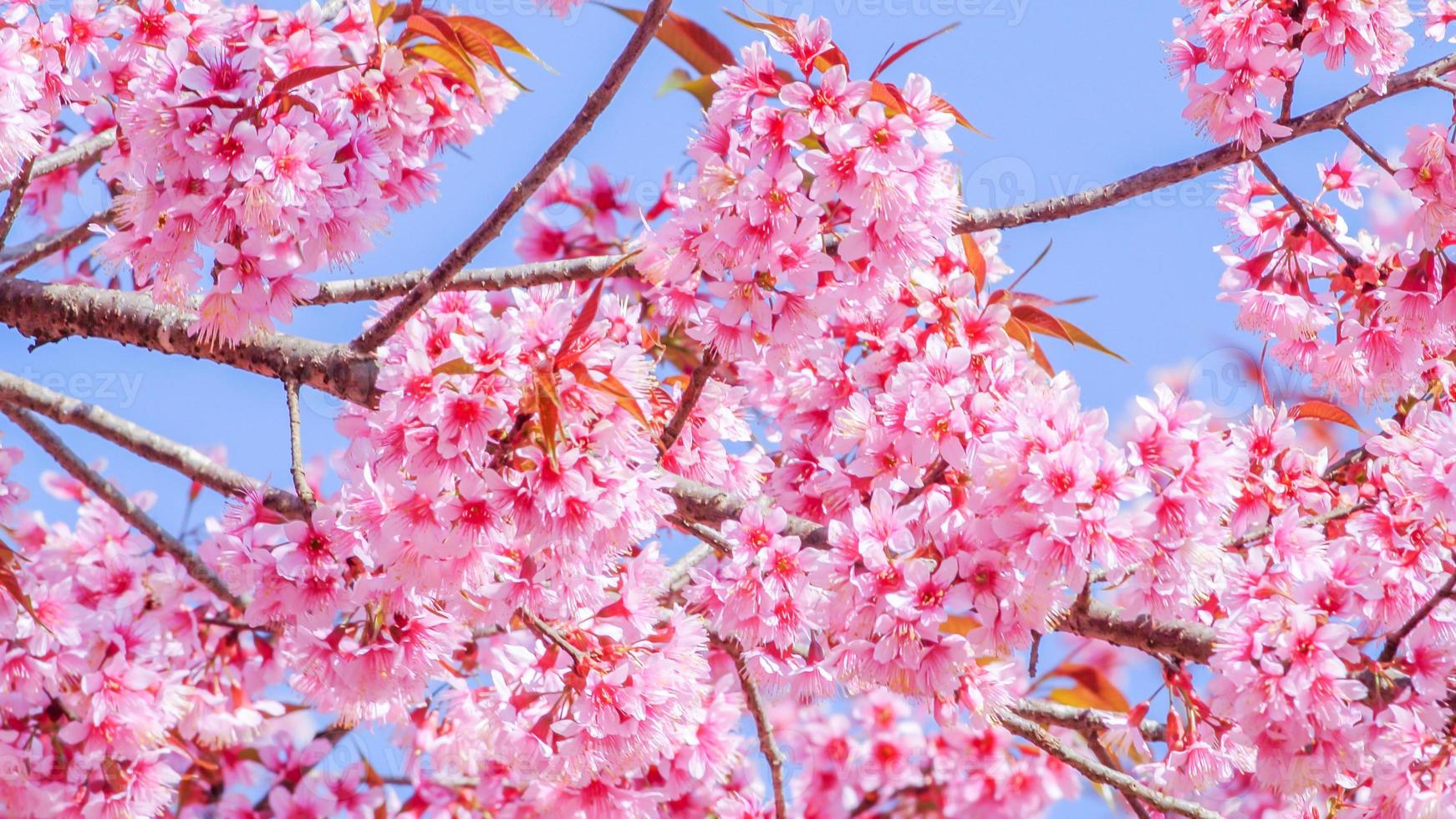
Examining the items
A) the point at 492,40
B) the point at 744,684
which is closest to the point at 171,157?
the point at 492,40

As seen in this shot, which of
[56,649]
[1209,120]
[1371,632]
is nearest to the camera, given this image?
[1371,632]

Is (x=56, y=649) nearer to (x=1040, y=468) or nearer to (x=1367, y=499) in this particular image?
(x=1040, y=468)

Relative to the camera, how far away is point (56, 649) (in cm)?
369

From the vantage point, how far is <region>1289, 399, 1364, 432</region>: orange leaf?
316cm

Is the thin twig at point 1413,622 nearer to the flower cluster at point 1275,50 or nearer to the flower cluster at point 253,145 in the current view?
the flower cluster at point 1275,50

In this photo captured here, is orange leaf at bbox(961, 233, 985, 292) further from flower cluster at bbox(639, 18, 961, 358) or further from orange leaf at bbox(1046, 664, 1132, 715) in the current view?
orange leaf at bbox(1046, 664, 1132, 715)

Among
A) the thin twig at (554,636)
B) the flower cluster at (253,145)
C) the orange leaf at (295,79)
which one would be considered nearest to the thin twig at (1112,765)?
the thin twig at (554,636)

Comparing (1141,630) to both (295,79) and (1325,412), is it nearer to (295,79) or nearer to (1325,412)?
(1325,412)

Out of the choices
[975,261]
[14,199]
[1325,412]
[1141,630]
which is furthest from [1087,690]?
[14,199]

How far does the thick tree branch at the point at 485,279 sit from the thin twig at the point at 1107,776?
140cm

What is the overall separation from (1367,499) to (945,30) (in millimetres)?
1726

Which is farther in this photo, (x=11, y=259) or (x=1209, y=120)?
(x=11, y=259)

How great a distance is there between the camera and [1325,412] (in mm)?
3184

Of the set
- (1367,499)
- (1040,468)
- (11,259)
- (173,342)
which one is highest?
(1367,499)
